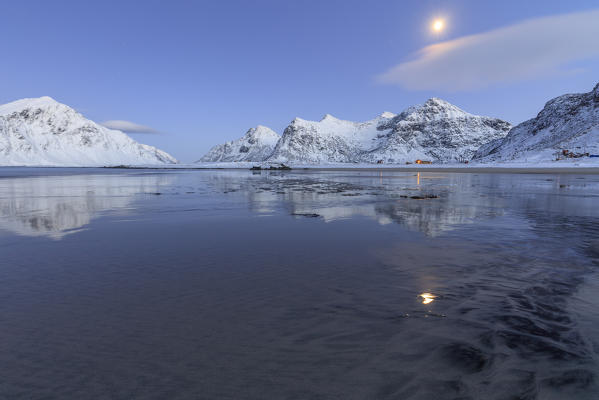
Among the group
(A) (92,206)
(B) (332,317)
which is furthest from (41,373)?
(A) (92,206)

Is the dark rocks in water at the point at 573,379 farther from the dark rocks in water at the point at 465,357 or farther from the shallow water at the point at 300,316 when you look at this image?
the dark rocks in water at the point at 465,357

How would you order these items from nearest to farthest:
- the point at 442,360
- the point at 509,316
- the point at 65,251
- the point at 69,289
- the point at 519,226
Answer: the point at 442,360, the point at 509,316, the point at 69,289, the point at 65,251, the point at 519,226

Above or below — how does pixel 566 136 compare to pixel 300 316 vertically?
above

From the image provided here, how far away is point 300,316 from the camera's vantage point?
4.96 metres

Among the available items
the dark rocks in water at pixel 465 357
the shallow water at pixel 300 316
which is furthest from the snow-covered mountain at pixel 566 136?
the dark rocks in water at pixel 465 357

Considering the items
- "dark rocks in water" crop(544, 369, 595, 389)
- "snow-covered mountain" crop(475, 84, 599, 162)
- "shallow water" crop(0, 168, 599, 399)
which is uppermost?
"snow-covered mountain" crop(475, 84, 599, 162)

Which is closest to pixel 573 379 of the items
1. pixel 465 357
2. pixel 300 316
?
pixel 465 357

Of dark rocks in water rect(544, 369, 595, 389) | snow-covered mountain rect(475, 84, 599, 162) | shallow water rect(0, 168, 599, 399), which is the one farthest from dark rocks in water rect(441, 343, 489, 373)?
snow-covered mountain rect(475, 84, 599, 162)

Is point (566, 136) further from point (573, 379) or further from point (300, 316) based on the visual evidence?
point (300, 316)

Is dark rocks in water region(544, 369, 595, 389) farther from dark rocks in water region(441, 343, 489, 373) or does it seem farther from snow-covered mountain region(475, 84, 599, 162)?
snow-covered mountain region(475, 84, 599, 162)

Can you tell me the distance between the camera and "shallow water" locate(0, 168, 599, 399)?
11.5 feet

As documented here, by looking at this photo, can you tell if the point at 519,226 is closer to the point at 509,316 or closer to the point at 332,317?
the point at 509,316

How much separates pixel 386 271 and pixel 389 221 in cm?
635

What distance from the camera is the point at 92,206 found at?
17.7m
